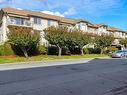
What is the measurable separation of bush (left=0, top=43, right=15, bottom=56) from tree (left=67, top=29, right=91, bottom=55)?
10.6 metres

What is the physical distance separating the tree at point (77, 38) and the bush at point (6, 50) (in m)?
10.6

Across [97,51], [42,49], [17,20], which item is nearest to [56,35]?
[42,49]

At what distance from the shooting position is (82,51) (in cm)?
4538

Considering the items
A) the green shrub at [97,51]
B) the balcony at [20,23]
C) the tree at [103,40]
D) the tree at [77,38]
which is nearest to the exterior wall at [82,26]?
the green shrub at [97,51]

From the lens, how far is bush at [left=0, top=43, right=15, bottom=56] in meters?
34.3

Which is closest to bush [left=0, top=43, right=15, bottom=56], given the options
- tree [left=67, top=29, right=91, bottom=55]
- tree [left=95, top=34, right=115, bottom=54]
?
tree [left=67, top=29, right=91, bottom=55]

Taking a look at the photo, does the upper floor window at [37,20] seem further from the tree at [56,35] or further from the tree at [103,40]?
the tree at [103,40]

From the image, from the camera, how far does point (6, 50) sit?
3494 centimetres

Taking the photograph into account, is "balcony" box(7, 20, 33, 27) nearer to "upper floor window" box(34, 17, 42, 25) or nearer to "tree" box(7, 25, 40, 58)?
"upper floor window" box(34, 17, 42, 25)

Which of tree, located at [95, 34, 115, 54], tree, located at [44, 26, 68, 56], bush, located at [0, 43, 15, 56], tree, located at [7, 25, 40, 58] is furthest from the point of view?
tree, located at [95, 34, 115, 54]

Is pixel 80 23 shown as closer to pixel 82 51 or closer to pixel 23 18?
pixel 82 51

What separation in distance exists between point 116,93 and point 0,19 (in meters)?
38.6

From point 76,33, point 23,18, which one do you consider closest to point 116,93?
point 76,33

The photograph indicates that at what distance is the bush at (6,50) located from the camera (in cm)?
3434
